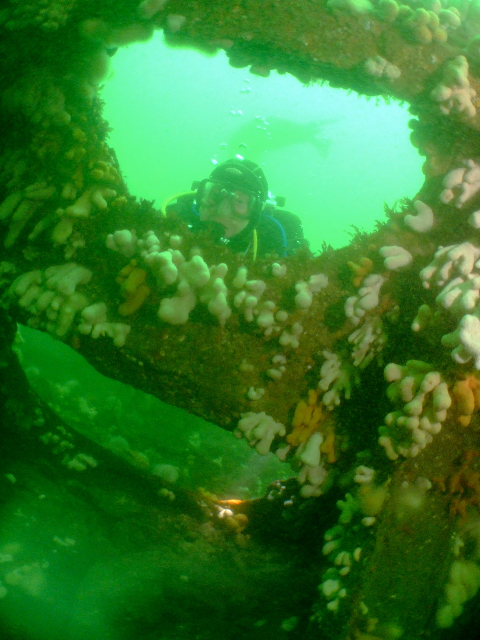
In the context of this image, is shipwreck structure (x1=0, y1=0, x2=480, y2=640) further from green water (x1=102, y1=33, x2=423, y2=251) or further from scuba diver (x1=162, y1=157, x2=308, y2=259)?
green water (x1=102, y1=33, x2=423, y2=251)

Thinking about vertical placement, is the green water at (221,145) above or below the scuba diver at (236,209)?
above

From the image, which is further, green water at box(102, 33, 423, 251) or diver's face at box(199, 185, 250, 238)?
green water at box(102, 33, 423, 251)

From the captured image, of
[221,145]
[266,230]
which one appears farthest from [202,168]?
[266,230]

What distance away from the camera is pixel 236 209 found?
5.88 m

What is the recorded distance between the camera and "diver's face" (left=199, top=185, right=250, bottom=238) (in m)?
5.86

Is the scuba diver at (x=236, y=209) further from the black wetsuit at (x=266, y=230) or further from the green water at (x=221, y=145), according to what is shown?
the green water at (x=221, y=145)

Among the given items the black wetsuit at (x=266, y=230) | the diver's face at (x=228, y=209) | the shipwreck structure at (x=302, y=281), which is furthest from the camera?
the black wetsuit at (x=266, y=230)

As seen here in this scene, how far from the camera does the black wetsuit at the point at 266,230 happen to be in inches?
237

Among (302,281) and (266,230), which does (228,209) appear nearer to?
(266,230)

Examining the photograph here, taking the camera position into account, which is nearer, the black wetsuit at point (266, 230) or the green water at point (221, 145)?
the black wetsuit at point (266, 230)

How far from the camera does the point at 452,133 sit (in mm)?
2828

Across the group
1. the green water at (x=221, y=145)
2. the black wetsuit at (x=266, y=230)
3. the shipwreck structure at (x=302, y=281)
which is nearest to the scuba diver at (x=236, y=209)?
the black wetsuit at (x=266, y=230)

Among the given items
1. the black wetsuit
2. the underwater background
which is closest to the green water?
the underwater background

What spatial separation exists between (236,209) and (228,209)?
13 centimetres
